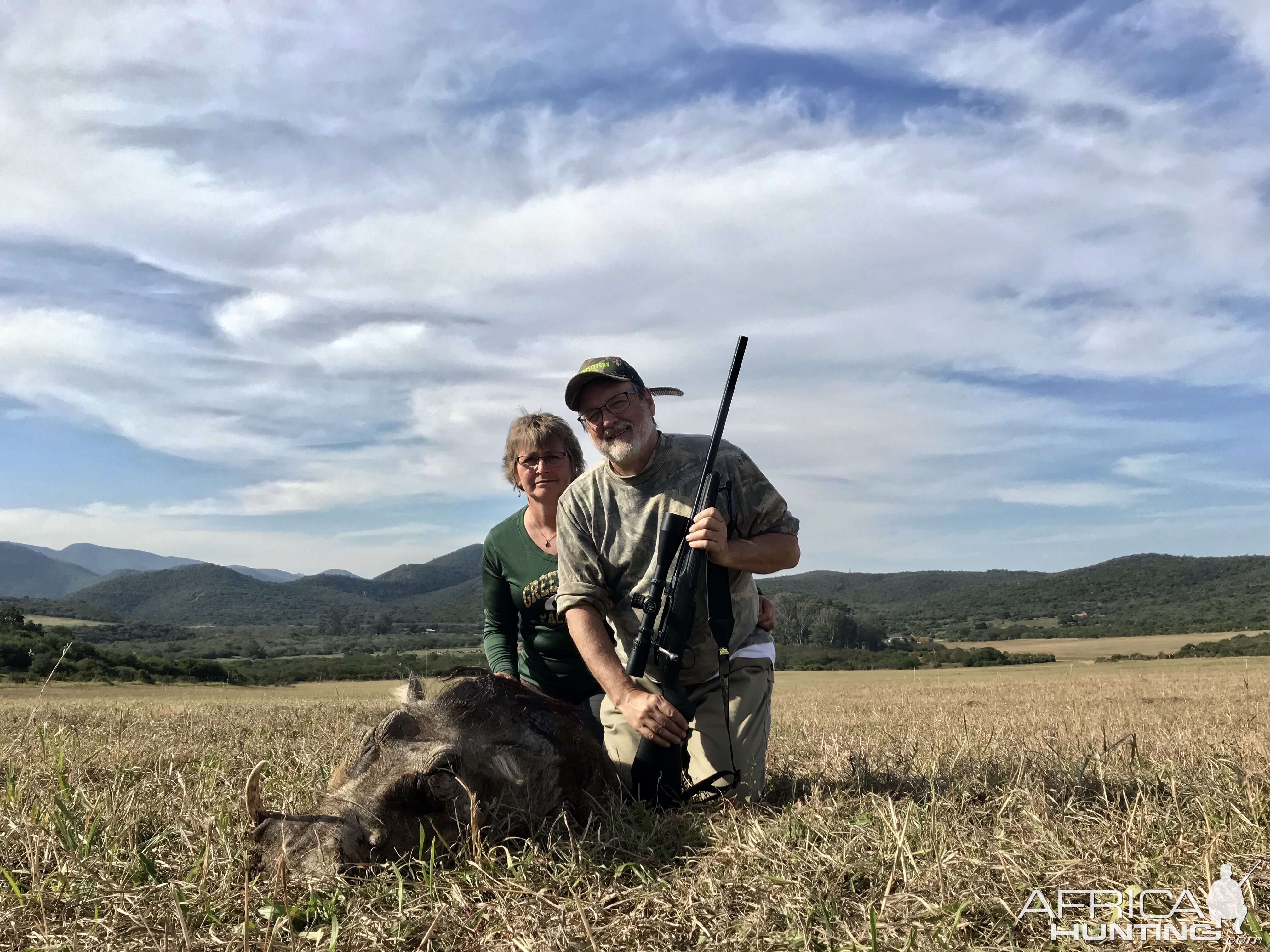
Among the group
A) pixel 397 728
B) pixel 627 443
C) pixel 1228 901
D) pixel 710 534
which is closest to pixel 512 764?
pixel 397 728

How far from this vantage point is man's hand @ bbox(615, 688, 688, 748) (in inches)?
166

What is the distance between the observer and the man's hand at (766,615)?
5258 millimetres

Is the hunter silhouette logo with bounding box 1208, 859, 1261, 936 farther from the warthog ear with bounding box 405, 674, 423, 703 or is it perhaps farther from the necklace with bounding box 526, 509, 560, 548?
the necklace with bounding box 526, 509, 560, 548

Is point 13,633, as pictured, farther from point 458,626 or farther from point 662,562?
point 458,626

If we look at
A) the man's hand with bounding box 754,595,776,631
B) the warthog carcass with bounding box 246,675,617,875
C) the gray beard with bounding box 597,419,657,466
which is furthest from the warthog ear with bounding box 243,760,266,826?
the man's hand with bounding box 754,595,776,631

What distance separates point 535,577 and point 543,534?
37cm

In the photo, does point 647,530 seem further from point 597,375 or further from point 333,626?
point 333,626

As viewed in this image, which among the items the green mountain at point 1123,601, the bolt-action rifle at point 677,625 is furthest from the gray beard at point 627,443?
the green mountain at point 1123,601

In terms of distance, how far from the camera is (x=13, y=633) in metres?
41.0

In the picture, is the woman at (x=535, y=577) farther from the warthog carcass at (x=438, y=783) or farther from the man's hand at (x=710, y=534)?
the warthog carcass at (x=438, y=783)

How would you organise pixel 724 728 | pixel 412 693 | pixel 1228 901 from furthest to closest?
pixel 724 728, pixel 412 693, pixel 1228 901

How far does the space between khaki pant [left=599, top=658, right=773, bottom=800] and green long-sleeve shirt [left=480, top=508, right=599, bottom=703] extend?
1.14 m

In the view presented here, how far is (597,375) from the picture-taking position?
4973mm

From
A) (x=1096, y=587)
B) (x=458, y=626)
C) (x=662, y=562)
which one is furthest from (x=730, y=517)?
(x=1096, y=587)
